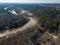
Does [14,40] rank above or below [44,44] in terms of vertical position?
above

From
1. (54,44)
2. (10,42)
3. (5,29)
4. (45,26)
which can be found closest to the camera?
(10,42)

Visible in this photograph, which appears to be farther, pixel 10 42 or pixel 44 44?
pixel 44 44

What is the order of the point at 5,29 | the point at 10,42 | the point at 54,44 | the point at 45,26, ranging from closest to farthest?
1. the point at 10,42
2. the point at 54,44
3. the point at 5,29
4. the point at 45,26

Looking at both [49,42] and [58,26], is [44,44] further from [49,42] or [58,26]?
[58,26]

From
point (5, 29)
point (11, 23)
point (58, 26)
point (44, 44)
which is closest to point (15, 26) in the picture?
point (11, 23)

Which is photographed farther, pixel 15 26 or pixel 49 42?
pixel 15 26

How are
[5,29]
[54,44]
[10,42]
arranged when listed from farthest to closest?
[5,29]
[54,44]
[10,42]

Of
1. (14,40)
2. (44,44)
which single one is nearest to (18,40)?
(14,40)

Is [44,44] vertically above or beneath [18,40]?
beneath

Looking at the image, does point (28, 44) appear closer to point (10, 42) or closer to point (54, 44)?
point (10, 42)
